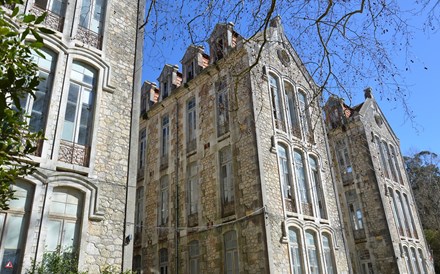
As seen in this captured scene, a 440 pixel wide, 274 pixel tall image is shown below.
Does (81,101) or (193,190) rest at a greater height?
(81,101)

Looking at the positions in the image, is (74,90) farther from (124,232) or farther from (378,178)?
(378,178)

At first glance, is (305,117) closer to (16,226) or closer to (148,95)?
(148,95)

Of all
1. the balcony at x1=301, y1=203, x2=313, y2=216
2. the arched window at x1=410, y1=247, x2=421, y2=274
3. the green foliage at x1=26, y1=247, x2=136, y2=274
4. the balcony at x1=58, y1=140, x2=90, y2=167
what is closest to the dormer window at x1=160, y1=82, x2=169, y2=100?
the balcony at x1=301, y1=203, x2=313, y2=216

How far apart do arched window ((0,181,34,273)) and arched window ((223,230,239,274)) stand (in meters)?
7.64

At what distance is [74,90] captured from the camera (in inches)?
376

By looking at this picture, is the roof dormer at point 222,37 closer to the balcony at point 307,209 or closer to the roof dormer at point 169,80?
the roof dormer at point 169,80

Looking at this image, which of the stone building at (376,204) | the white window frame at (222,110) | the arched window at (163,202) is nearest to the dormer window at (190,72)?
the white window frame at (222,110)

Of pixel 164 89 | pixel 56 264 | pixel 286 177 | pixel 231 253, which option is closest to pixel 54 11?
pixel 56 264

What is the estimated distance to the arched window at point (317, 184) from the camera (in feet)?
52.0

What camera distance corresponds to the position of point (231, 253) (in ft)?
43.8

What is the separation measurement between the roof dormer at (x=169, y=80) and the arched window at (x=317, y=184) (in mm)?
8778

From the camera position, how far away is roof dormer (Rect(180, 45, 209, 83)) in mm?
18781

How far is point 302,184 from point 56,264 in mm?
10633

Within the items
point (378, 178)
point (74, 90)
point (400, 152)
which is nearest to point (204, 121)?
point (74, 90)
